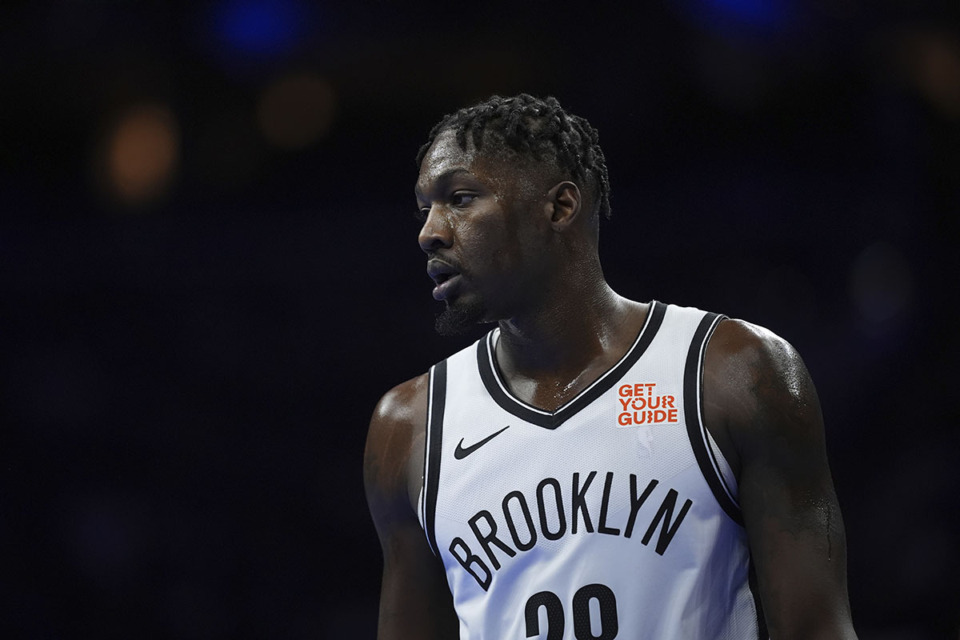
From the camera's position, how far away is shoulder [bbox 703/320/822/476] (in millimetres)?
2213

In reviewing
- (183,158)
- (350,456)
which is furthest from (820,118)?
(183,158)

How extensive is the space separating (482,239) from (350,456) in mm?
4725

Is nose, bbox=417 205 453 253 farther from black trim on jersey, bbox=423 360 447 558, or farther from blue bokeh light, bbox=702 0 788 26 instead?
blue bokeh light, bbox=702 0 788 26

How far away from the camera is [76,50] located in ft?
23.4

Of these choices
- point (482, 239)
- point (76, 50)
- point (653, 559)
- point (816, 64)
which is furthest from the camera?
point (76, 50)

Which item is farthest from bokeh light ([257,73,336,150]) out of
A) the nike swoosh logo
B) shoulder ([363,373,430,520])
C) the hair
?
the nike swoosh logo

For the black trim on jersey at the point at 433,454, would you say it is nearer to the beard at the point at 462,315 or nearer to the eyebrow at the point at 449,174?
the beard at the point at 462,315

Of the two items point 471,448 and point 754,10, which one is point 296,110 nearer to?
point 754,10

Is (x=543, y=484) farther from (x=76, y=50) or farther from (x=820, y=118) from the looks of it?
(x=76, y=50)

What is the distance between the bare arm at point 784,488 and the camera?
7.09ft

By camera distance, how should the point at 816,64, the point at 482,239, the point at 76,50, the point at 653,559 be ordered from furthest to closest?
the point at 76,50, the point at 816,64, the point at 482,239, the point at 653,559

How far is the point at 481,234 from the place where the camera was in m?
2.41

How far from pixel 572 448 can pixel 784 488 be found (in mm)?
425

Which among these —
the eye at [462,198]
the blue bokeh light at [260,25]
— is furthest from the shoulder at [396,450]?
the blue bokeh light at [260,25]
